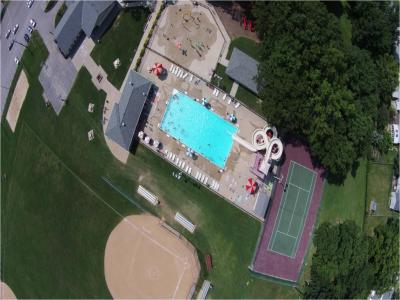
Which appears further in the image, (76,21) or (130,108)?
(76,21)

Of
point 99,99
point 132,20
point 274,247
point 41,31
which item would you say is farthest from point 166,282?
point 41,31

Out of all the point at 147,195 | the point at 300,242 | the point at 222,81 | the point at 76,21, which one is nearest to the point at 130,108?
the point at 147,195

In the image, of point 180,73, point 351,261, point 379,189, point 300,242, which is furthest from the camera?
point 379,189

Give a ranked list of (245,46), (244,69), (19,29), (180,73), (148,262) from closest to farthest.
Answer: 1. (244,69)
2. (245,46)
3. (180,73)
4. (148,262)
5. (19,29)

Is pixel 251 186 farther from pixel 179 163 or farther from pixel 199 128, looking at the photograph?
pixel 199 128

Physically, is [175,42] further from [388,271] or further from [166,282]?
[388,271]
